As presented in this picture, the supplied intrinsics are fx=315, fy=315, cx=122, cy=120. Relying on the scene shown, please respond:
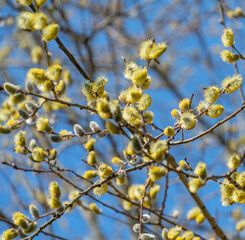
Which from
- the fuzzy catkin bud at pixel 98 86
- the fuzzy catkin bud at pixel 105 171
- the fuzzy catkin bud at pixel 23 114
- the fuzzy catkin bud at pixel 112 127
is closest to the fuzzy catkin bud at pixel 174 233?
the fuzzy catkin bud at pixel 105 171

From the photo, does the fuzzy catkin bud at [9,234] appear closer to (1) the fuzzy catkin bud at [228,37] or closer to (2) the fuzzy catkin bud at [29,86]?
(2) the fuzzy catkin bud at [29,86]

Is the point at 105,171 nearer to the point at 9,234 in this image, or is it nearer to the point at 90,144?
the point at 90,144

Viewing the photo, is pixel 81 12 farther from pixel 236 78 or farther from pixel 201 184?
pixel 201 184

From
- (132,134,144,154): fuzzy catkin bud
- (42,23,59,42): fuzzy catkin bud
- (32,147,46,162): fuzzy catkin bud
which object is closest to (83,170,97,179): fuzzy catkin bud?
(32,147,46,162): fuzzy catkin bud

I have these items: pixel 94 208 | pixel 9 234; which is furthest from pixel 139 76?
pixel 94 208

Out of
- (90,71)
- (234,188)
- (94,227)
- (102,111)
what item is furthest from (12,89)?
(94,227)

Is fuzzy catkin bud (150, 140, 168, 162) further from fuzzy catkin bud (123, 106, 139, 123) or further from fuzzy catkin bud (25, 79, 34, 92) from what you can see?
fuzzy catkin bud (25, 79, 34, 92)

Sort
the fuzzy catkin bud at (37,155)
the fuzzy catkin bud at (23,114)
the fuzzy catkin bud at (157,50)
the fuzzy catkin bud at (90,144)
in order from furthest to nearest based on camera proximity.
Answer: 1. the fuzzy catkin bud at (90,144)
2. the fuzzy catkin bud at (37,155)
3. the fuzzy catkin bud at (23,114)
4. the fuzzy catkin bud at (157,50)

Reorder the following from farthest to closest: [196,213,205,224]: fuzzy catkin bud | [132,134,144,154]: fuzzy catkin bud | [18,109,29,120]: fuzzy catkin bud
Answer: [196,213,205,224]: fuzzy catkin bud, [18,109,29,120]: fuzzy catkin bud, [132,134,144,154]: fuzzy catkin bud

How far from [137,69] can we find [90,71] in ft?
6.77

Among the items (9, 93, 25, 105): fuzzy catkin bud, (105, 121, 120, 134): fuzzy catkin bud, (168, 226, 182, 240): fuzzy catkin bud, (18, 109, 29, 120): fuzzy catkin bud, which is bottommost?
(168, 226, 182, 240): fuzzy catkin bud

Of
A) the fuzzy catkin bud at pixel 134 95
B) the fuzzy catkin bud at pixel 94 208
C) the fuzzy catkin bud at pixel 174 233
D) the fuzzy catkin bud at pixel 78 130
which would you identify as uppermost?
the fuzzy catkin bud at pixel 78 130

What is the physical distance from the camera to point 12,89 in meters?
1.32

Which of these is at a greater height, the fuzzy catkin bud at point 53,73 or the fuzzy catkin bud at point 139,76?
the fuzzy catkin bud at point 53,73
